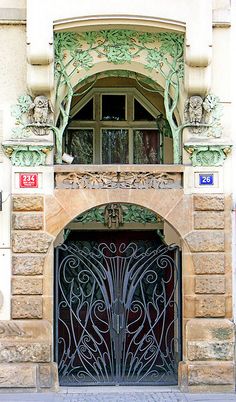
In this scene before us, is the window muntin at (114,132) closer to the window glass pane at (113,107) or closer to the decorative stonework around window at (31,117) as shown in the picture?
the window glass pane at (113,107)

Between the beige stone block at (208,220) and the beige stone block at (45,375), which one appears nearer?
the beige stone block at (45,375)

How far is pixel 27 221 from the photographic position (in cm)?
1211

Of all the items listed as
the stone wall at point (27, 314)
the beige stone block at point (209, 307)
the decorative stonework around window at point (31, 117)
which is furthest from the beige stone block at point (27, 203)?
the beige stone block at point (209, 307)

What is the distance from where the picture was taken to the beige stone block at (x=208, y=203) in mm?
12203

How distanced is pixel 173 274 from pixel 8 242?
289cm

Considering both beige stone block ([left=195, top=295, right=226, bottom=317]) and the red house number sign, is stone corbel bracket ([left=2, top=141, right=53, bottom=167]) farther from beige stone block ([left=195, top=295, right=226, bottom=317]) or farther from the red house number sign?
beige stone block ([left=195, top=295, right=226, bottom=317])

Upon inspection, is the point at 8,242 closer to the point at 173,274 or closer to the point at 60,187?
the point at 60,187

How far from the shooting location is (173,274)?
13.3 m

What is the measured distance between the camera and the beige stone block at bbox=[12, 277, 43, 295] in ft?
39.4

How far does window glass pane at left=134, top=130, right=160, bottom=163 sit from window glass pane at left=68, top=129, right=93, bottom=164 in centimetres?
85

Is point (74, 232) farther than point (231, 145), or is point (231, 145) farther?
point (74, 232)

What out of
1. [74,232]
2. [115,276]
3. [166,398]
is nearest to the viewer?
[166,398]

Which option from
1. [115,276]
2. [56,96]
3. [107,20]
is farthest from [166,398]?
[107,20]

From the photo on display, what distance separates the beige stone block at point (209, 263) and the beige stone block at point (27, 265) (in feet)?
7.67
